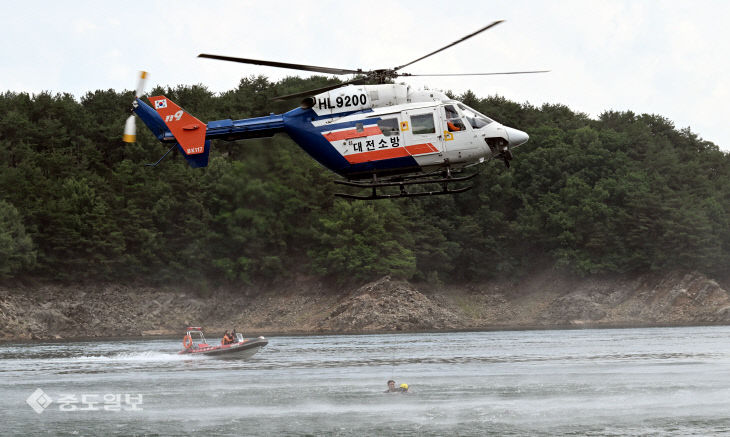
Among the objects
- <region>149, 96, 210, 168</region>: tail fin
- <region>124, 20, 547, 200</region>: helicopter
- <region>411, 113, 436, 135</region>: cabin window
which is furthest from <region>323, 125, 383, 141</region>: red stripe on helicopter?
<region>149, 96, 210, 168</region>: tail fin

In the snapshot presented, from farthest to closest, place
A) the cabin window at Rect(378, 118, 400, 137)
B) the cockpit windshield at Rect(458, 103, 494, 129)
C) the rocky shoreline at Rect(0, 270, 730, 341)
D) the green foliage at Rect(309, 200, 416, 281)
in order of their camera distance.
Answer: the green foliage at Rect(309, 200, 416, 281) < the rocky shoreline at Rect(0, 270, 730, 341) < the cockpit windshield at Rect(458, 103, 494, 129) < the cabin window at Rect(378, 118, 400, 137)

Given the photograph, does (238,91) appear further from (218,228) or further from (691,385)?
(691,385)

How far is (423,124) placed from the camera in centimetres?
3466

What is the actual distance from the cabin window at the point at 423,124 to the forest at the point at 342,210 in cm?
3581

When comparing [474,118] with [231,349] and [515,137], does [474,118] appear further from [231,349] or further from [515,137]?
[231,349]

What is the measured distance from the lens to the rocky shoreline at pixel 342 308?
9738 centimetres

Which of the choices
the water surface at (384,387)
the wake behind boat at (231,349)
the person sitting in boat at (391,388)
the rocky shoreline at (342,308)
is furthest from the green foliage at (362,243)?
the person sitting in boat at (391,388)

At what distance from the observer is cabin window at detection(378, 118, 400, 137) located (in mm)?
34812

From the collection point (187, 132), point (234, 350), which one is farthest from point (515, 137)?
point (234, 350)

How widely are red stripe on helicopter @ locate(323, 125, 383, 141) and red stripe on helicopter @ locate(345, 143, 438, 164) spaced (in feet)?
2.18

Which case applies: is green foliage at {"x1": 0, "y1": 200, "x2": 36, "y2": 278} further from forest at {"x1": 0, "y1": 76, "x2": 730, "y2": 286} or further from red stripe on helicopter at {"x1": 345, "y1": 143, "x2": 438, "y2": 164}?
red stripe on helicopter at {"x1": 345, "y1": 143, "x2": 438, "y2": 164}

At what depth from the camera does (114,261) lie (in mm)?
97500

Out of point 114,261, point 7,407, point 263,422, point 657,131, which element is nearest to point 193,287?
point 114,261

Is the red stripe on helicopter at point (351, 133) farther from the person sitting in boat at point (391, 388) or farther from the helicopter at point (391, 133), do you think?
the person sitting in boat at point (391, 388)
